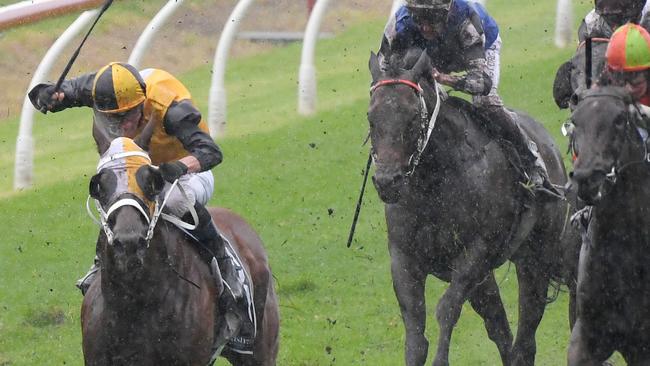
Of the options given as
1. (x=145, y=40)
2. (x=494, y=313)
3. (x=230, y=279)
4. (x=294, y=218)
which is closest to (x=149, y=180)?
(x=230, y=279)

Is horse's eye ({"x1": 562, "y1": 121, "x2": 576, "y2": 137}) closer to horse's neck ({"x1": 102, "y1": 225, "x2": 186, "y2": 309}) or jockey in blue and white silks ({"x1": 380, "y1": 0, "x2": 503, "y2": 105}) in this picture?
jockey in blue and white silks ({"x1": 380, "y1": 0, "x2": 503, "y2": 105})

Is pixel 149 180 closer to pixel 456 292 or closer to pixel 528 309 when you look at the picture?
pixel 456 292

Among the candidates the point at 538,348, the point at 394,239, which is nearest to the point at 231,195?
the point at 538,348

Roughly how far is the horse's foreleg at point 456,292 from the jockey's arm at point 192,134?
1.60m

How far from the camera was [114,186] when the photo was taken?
20.4 ft

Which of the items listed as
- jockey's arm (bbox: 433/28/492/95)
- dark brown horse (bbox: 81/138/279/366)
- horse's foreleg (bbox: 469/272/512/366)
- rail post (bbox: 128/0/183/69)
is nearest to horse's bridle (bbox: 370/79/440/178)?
jockey's arm (bbox: 433/28/492/95)

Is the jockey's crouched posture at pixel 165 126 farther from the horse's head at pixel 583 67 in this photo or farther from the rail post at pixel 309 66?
the rail post at pixel 309 66


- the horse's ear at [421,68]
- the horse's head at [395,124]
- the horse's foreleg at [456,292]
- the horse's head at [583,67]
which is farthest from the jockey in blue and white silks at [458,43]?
the horse's foreleg at [456,292]

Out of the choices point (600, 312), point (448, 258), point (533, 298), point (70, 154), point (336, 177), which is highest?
point (600, 312)

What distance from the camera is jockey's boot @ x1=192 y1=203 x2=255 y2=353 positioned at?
22.9 ft

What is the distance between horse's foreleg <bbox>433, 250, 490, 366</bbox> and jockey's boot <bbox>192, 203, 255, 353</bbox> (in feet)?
3.33

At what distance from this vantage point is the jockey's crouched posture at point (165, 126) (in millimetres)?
6621

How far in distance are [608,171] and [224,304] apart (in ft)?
7.20

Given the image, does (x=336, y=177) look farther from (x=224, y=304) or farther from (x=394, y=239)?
(x=224, y=304)
